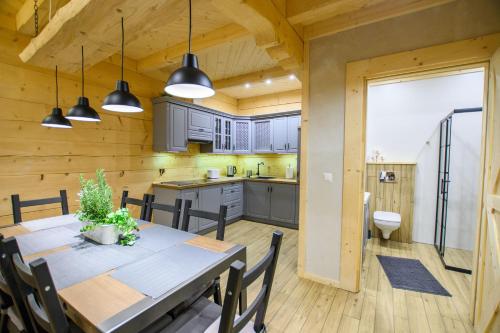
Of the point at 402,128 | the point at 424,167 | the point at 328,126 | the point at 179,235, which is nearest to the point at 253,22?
the point at 328,126

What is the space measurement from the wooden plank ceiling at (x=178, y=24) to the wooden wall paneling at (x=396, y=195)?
2.30 metres

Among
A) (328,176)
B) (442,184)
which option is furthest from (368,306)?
(442,184)

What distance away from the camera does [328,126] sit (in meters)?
2.40

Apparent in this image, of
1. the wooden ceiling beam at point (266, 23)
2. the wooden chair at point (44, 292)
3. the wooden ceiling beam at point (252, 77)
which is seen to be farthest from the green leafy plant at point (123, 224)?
the wooden ceiling beam at point (252, 77)

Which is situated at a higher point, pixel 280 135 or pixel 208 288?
pixel 280 135

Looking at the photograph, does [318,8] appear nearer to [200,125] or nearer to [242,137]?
[200,125]

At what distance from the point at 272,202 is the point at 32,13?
4027mm

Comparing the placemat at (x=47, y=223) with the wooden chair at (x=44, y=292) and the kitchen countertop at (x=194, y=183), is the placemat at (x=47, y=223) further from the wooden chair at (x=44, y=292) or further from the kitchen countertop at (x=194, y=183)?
the kitchen countertop at (x=194, y=183)

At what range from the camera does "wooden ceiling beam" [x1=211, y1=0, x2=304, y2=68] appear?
1.66 meters

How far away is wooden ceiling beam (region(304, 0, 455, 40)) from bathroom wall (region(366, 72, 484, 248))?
1.92 metres

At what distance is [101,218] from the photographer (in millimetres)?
1593

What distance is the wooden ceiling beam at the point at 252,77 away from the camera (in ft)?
12.2

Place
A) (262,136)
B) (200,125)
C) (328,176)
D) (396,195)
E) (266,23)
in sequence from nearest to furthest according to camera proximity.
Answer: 1. (266,23)
2. (328,176)
3. (396,195)
4. (200,125)
5. (262,136)

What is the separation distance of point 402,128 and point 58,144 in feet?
15.8
